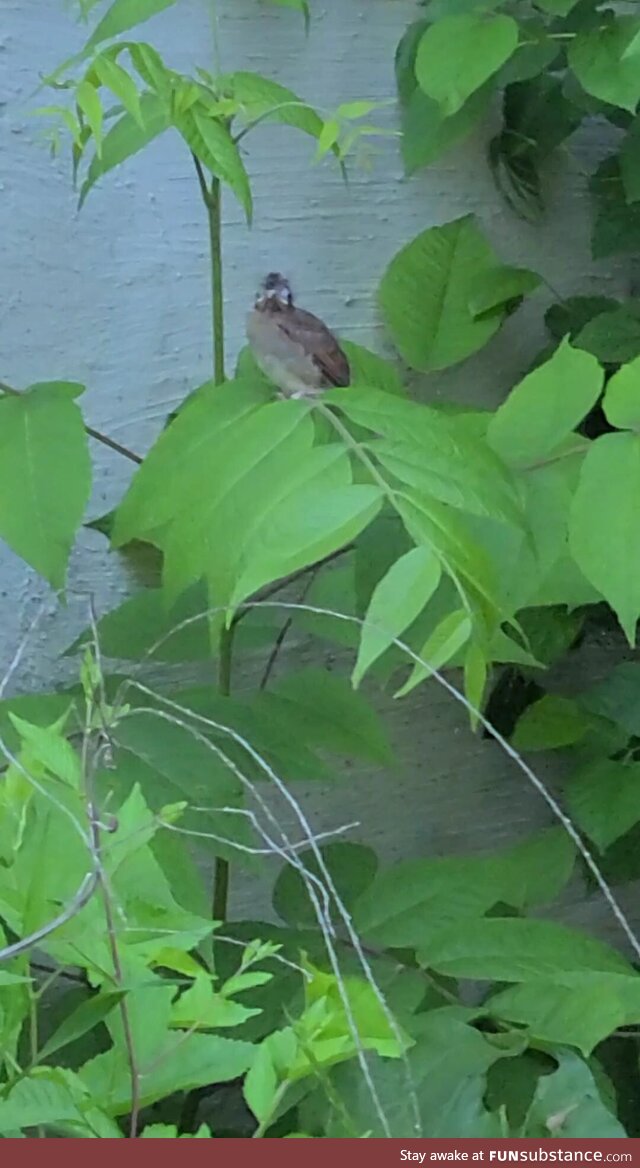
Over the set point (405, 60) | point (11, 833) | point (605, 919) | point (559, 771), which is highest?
point (405, 60)

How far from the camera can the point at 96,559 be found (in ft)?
3.04

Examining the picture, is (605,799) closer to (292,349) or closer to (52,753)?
(292,349)

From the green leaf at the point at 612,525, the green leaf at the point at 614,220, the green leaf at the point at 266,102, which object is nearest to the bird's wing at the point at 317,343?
the green leaf at the point at 266,102

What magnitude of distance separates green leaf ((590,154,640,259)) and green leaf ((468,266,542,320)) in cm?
8

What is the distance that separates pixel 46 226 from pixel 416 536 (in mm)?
518

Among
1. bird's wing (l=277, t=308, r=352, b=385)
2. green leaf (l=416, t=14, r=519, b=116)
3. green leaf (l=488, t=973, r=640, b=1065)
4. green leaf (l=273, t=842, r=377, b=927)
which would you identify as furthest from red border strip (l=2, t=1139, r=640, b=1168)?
green leaf (l=416, t=14, r=519, b=116)

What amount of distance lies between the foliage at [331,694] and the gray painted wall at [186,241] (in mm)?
38

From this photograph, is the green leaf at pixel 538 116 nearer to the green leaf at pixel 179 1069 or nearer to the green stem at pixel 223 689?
the green stem at pixel 223 689

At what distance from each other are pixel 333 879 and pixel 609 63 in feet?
1.85

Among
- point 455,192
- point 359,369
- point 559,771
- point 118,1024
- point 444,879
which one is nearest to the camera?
point 118,1024

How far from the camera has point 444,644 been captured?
438 millimetres

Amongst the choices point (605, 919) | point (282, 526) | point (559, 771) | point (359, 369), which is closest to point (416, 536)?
point (282, 526)

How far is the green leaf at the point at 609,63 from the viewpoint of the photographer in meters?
0.78

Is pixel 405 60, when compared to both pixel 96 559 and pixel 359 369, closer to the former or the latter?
pixel 359 369
